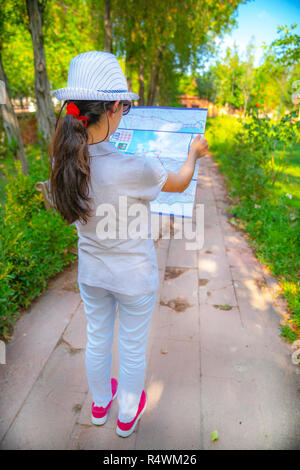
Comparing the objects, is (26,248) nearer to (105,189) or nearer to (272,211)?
(105,189)

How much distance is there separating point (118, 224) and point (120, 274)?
238 mm

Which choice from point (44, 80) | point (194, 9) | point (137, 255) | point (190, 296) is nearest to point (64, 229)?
point (190, 296)

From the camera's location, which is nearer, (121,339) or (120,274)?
(120,274)

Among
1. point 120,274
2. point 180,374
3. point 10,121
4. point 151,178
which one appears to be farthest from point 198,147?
point 10,121

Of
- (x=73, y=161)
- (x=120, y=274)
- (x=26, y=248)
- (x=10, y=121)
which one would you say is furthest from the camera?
(x=10, y=121)

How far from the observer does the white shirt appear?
1079mm

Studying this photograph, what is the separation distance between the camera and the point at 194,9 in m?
7.84

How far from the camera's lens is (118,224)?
1.18m

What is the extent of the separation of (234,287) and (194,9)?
833cm

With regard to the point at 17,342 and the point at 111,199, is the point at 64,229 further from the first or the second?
the point at 111,199

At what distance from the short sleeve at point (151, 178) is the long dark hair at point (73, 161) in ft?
0.72

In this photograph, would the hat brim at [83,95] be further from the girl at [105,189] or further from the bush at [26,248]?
the bush at [26,248]

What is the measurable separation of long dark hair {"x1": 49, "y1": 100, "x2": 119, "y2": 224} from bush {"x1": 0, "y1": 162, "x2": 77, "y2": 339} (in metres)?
1.34

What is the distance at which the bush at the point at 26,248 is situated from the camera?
2359mm
